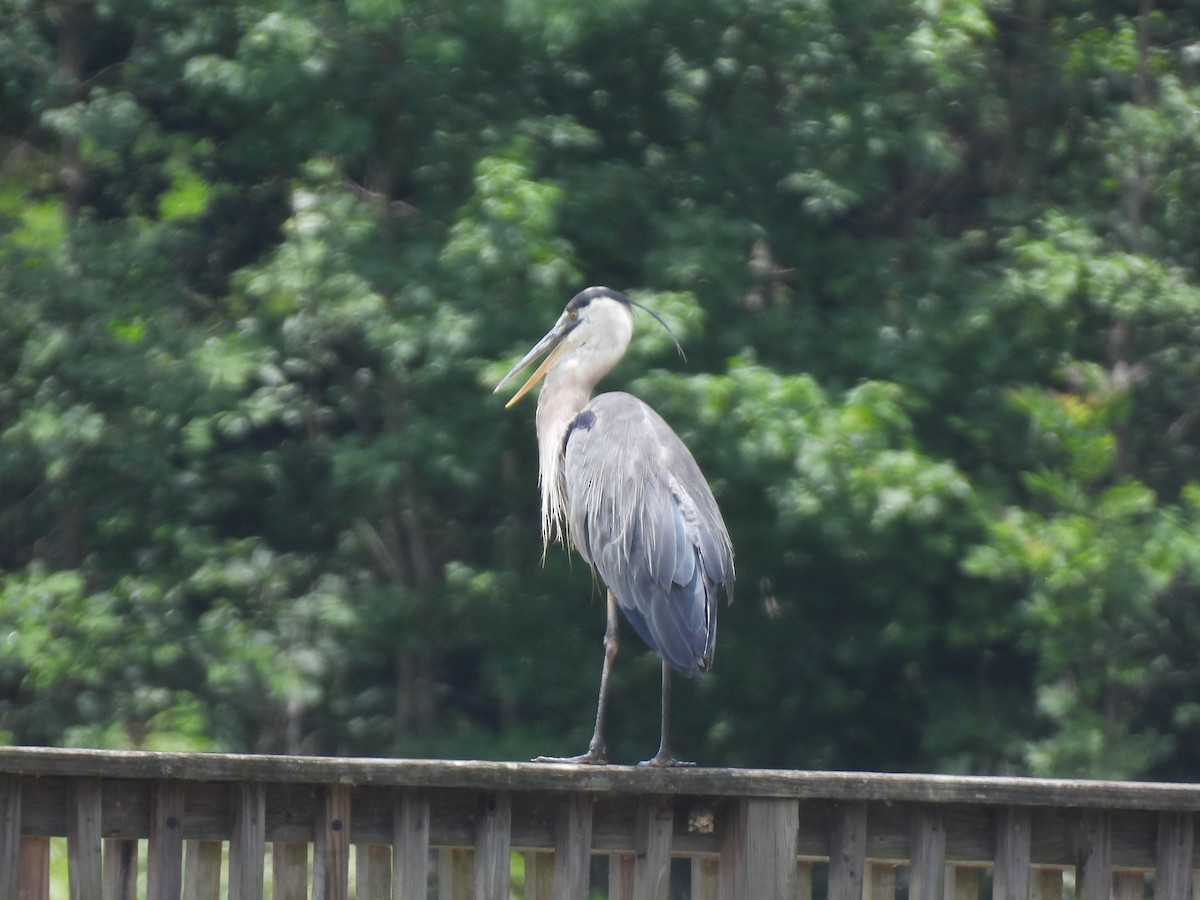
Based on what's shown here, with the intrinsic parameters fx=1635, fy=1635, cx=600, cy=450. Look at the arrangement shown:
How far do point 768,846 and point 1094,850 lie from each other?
0.77 meters

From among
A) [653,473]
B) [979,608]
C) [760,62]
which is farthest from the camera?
[760,62]

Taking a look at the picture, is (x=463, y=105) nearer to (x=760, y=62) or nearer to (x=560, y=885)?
(x=760, y=62)

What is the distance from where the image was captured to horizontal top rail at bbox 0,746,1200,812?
3.48 metres

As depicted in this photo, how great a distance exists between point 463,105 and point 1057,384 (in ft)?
11.3

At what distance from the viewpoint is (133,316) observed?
833 centimetres

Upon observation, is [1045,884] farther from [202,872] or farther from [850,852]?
[202,872]

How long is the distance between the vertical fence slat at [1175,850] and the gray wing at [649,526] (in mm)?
1285

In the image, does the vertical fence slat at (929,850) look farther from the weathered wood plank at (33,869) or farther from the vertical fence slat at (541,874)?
the weathered wood plank at (33,869)

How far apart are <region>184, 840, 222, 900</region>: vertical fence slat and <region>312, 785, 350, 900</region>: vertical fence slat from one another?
22 centimetres

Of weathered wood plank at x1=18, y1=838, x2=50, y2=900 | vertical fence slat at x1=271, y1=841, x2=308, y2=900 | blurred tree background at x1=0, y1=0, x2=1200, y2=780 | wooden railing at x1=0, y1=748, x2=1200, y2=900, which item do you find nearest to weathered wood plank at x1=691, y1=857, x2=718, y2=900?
wooden railing at x1=0, y1=748, x2=1200, y2=900

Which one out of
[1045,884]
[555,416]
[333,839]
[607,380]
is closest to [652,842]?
[333,839]

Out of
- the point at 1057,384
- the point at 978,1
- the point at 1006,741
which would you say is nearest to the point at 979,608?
the point at 1006,741

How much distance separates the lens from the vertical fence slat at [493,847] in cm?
367

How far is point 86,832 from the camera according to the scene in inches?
139
